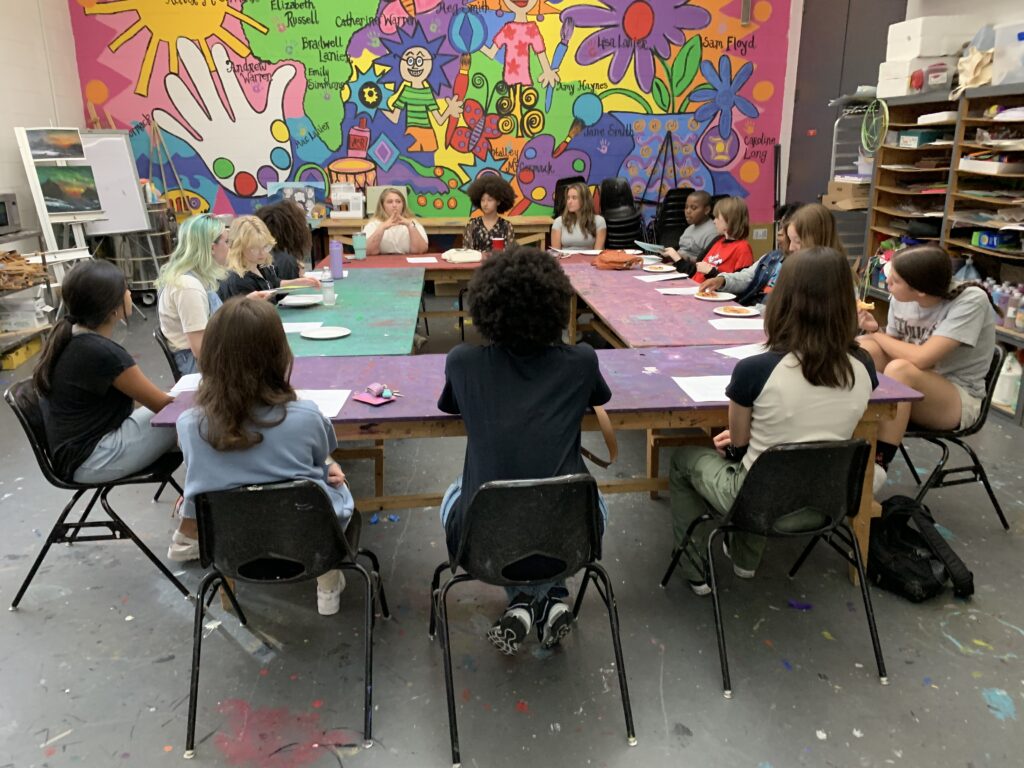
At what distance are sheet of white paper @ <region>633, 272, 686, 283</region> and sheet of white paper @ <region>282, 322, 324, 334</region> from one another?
223 centimetres

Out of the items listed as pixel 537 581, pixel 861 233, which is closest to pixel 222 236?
pixel 537 581

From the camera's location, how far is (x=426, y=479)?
12.4 ft

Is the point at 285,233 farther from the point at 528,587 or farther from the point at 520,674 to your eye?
the point at 520,674

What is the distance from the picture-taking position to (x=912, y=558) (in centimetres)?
276

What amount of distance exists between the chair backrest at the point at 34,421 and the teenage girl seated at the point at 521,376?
1.46 metres

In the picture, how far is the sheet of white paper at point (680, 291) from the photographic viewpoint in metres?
4.50

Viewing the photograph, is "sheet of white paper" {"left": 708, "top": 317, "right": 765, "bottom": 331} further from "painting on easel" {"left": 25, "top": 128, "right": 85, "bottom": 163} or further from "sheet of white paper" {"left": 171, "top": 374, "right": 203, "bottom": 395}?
"painting on easel" {"left": 25, "top": 128, "right": 85, "bottom": 163}

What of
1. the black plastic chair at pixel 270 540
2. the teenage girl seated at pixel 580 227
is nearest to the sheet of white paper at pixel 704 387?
the black plastic chair at pixel 270 540

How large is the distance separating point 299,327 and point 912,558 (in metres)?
2.69

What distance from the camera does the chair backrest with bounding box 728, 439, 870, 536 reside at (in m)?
2.20

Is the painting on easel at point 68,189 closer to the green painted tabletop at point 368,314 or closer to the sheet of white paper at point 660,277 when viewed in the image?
the green painted tabletop at point 368,314

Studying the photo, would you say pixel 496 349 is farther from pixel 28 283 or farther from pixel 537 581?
pixel 28 283

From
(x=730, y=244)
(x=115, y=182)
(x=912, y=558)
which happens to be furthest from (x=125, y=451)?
(x=115, y=182)

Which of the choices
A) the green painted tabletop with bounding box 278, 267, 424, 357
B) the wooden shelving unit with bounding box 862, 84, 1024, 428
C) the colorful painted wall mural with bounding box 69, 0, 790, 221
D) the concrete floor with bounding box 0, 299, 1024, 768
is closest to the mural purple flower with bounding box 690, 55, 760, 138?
the colorful painted wall mural with bounding box 69, 0, 790, 221
